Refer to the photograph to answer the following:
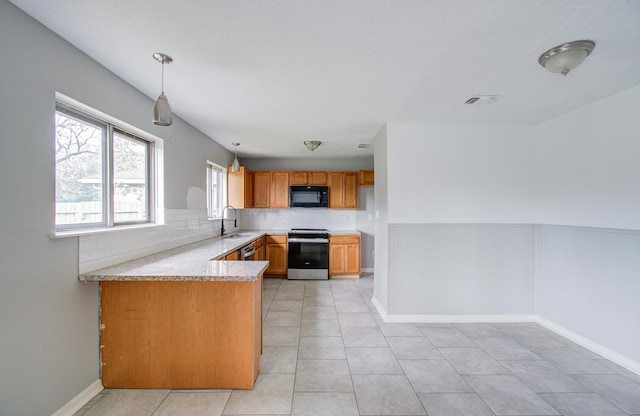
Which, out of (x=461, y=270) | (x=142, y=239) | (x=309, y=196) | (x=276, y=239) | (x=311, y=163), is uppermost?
(x=311, y=163)

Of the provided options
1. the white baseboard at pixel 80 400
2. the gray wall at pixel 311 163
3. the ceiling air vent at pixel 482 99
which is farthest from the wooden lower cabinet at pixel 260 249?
the ceiling air vent at pixel 482 99

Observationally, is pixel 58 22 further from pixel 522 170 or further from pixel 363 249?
pixel 363 249

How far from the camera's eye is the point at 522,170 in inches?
125

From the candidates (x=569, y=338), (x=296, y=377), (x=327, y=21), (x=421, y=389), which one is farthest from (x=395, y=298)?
(x=327, y=21)

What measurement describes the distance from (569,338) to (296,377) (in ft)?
9.33

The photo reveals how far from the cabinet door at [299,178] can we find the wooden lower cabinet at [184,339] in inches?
138

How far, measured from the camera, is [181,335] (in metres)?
1.91

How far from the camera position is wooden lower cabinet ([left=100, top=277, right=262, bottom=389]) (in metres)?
1.90

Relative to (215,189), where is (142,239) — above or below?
below

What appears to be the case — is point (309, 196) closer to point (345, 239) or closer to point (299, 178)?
point (299, 178)

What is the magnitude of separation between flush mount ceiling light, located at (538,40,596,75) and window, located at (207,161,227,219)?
3.82 meters

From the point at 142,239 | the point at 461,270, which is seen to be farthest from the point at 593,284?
the point at 142,239

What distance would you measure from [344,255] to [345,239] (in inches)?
11.7

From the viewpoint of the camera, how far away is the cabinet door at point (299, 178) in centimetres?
523
